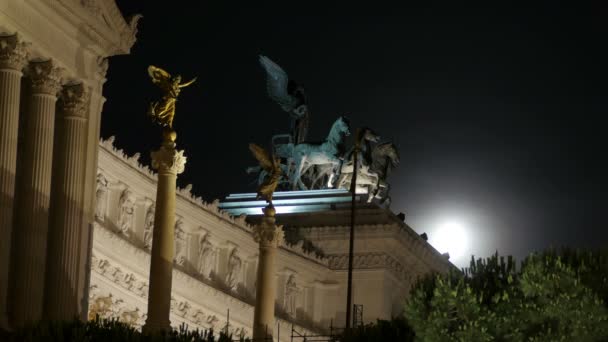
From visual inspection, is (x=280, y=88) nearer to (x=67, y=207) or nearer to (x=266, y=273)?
(x=266, y=273)

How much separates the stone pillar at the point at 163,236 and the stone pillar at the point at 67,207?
8.37ft

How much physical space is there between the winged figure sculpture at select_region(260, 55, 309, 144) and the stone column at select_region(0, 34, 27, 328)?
1459 inches

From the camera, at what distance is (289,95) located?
8475cm

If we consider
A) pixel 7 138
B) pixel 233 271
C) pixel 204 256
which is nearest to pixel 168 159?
pixel 7 138

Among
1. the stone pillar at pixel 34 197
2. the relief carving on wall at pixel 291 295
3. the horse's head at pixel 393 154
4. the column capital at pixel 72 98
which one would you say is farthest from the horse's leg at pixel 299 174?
the stone pillar at pixel 34 197

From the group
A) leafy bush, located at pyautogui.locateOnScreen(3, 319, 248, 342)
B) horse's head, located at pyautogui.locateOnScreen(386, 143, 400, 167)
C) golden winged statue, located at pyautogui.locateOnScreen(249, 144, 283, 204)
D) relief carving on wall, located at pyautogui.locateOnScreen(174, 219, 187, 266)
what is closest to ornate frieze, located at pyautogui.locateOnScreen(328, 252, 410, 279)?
horse's head, located at pyautogui.locateOnScreen(386, 143, 400, 167)

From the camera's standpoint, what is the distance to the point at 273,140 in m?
85.3

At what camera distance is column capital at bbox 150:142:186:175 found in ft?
157

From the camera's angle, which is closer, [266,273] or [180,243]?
[266,273]

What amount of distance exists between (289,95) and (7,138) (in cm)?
3885

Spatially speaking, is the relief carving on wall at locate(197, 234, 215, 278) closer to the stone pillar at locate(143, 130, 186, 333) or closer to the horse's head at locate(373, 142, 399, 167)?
the horse's head at locate(373, 142, 399, 167)

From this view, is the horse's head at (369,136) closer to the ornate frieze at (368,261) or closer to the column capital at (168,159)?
the ornate frieze at (368,261)

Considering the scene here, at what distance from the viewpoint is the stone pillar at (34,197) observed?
156ft

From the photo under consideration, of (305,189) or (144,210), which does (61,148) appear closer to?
(144,210)
